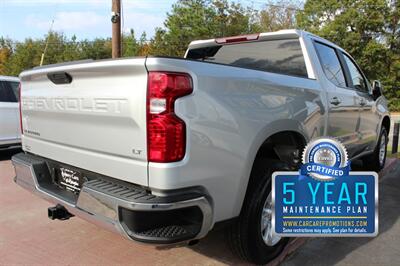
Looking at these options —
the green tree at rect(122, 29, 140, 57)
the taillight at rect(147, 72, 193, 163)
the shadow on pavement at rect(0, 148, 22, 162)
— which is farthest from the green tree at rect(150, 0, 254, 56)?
the taillight at rect(147, 72, 193, 163)

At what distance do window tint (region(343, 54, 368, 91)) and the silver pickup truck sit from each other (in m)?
1.41

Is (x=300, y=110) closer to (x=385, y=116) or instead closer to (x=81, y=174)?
(x=81, y=174)

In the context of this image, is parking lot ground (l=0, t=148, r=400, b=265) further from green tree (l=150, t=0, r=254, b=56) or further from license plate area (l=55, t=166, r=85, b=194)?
green tree (l=150, t=0, r=254, b=56)

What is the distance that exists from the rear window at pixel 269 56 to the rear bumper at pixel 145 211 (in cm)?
188

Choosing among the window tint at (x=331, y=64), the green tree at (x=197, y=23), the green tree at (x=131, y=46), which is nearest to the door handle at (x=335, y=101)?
the window tint at (x=331, y=64)

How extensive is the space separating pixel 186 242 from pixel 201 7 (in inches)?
1284

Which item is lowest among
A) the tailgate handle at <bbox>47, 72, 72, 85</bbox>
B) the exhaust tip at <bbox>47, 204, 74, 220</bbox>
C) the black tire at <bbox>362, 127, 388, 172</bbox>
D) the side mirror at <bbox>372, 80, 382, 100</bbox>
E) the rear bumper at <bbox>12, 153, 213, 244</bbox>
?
the black tire at <bbox>362, 127, 388, 172</bbox>

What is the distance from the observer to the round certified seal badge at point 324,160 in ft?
11.9

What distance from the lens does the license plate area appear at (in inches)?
130

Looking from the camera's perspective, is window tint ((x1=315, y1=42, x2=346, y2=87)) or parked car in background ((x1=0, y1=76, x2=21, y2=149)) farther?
parked car in background ((x1=0, y1=76, x2=21, y2=149))

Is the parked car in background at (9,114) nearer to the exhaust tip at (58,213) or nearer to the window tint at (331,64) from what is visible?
the exhaust tip at (58,213)

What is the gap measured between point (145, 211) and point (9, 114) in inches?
272

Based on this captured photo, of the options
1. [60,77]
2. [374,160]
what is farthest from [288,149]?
[374,160]

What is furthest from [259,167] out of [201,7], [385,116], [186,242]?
[201,7]
